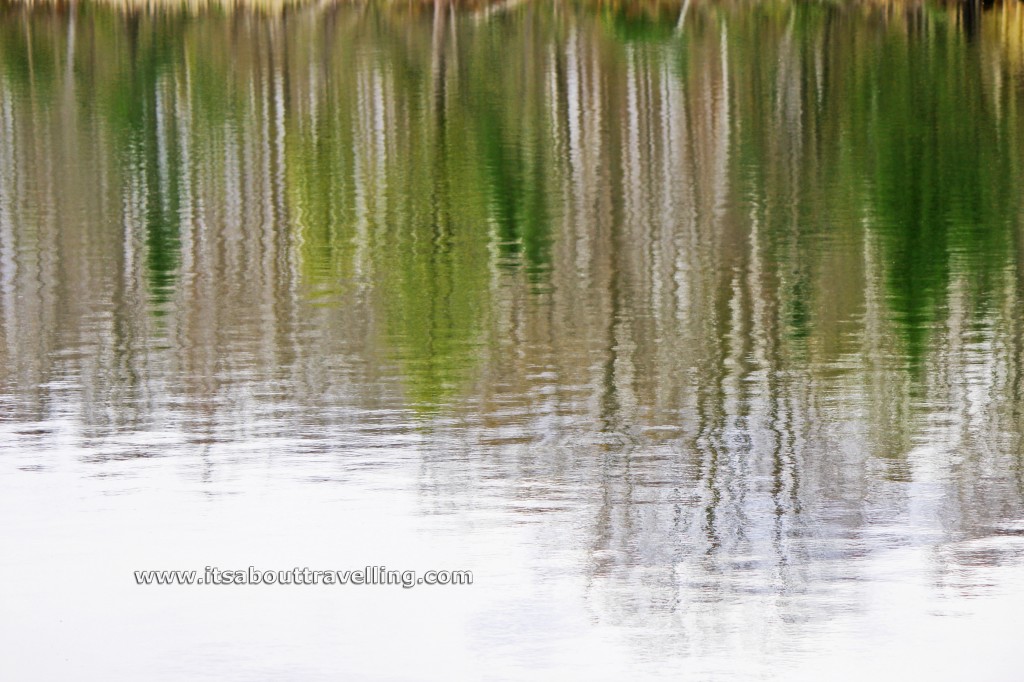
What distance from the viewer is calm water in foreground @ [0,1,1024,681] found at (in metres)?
5.73

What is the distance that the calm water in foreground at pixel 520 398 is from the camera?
5734mm

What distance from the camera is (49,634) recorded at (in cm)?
579

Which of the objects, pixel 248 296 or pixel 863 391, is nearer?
pixel 863 391

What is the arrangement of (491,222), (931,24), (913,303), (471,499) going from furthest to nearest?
(931,24) < (491,222) < (913,303) < (471,499)

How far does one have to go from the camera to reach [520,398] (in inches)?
327

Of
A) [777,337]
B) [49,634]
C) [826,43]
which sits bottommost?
[49,634]

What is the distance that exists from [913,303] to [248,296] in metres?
4.15

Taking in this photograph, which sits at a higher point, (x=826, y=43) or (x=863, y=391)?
(x=826, y=43)

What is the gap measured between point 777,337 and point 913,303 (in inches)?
52.4

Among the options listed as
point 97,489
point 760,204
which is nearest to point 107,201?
point 760,204

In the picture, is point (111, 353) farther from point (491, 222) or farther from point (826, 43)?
point (826, 43)

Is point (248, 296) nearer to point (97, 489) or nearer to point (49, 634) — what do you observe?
Result: point (97, 489)

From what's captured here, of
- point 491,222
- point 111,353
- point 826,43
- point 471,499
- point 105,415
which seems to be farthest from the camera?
point 826,43

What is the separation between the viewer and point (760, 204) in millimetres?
14266
